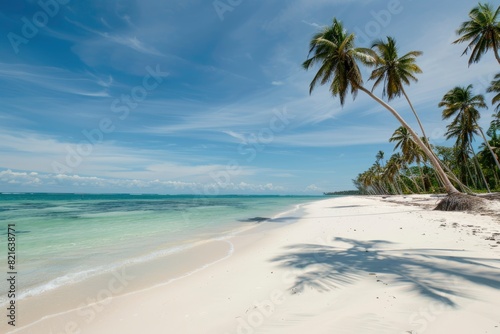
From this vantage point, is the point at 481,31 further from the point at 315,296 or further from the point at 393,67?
the point at 315,296

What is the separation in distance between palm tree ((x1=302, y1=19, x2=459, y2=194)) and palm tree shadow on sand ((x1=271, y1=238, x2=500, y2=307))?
1399 cm

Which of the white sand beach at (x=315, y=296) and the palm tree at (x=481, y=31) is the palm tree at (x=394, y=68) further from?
the white sand beach at (x=315, y=296)

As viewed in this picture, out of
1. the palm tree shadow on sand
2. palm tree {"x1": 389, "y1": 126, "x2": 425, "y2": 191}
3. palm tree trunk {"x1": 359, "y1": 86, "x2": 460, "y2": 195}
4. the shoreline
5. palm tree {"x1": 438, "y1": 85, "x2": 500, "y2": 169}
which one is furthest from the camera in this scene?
palm tree {"x1": 389, "y1": 126, "x2": 425, "y2": 191}

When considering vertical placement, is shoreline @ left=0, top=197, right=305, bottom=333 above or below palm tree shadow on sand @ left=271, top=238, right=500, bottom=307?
below

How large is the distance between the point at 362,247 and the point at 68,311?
708cm

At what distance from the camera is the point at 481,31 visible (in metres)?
18.9

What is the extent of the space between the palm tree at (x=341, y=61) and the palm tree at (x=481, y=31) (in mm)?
8821

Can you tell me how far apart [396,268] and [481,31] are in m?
23.7

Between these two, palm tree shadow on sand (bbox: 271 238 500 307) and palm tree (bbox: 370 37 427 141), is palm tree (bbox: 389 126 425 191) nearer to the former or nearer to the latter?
palm tree (bbox: 370 37 427 141)

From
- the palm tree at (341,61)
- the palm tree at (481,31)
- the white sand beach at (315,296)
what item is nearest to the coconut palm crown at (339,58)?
the palm tree at (341,61)

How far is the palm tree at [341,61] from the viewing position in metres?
17.5

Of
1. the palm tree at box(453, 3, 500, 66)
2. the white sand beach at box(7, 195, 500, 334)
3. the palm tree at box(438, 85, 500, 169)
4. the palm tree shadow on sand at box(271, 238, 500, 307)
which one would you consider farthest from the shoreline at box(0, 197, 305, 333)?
the palm tree at box(438, 85, 500, 169)

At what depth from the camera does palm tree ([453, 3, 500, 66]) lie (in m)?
18.3

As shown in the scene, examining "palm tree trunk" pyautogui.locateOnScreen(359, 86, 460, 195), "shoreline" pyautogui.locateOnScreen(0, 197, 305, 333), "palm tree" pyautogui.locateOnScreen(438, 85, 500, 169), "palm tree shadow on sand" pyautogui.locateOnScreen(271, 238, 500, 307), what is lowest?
"shoreline" pyautogui.locateOnScreen(0, 197, 305, 333)
